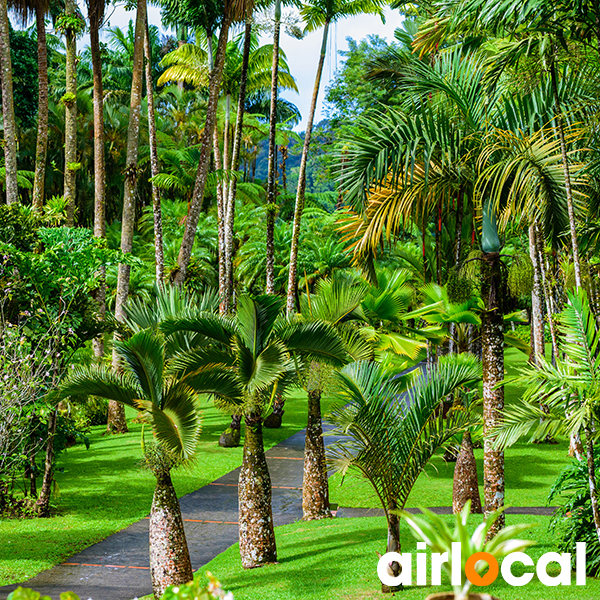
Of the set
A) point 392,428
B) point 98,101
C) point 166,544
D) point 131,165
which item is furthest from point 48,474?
point 98,101

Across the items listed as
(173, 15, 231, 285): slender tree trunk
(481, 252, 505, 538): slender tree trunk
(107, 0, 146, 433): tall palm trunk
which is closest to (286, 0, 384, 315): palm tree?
(173, 15, 231, 285): slender tree trunk

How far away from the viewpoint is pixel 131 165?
18.4 metres

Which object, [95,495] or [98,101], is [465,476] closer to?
[95,495]

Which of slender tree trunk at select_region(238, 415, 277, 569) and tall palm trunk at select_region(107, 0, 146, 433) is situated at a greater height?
tall palm trunk at select_region(107, 0, 146, 433)

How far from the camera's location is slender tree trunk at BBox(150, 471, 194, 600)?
27.7ft

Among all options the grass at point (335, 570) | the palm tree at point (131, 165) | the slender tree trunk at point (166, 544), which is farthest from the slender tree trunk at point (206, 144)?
the slender tree trunk at point (166, 544)

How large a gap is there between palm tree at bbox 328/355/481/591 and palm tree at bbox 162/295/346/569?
123cm

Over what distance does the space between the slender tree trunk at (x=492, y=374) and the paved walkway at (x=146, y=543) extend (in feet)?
15.0

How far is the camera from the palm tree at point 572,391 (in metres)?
6.59

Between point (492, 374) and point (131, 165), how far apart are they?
42.8 feet

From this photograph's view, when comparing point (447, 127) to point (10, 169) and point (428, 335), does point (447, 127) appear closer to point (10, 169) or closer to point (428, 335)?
point (428, 335)

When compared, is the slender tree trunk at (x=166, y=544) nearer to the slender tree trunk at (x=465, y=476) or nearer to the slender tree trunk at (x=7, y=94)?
the slender tree trunk at (x=465, y=476)

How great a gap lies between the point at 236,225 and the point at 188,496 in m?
22.0

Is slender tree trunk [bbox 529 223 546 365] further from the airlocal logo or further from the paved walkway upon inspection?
the airlocal logo
